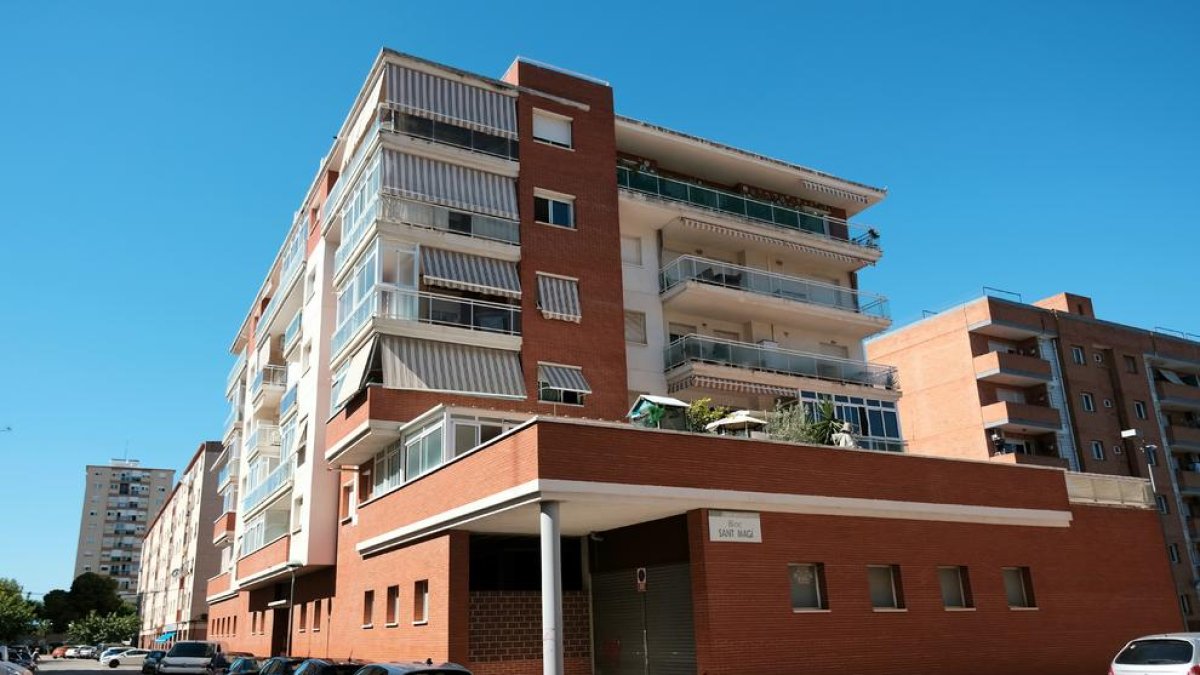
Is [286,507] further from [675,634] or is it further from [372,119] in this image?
[675,634]

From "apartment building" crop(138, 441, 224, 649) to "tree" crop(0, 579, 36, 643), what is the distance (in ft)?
36.8

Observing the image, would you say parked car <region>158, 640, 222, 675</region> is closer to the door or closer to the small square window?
the door

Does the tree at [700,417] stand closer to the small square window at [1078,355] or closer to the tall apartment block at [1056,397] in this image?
the tall apartment block at [1056,397]

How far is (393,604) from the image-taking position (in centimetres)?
2341

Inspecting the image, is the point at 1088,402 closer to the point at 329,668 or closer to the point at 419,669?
the point at 329,668

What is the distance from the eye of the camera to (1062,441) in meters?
51.0

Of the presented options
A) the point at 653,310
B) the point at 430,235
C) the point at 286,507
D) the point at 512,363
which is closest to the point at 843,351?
the point at 653,310

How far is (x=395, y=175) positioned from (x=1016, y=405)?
37356 mm

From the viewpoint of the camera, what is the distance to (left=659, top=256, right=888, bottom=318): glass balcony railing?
31.7 metres

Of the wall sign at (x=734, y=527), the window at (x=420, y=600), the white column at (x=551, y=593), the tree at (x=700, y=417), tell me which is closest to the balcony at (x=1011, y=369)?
the tree at (x=700, y=417)

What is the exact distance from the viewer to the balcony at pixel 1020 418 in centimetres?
4850

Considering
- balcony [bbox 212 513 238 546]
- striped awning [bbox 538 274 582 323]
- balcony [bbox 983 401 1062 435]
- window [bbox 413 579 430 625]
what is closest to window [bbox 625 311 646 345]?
striped awning [bbox 538 274 582 323]

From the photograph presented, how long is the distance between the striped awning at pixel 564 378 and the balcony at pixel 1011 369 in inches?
1218

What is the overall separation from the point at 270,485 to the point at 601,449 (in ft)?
74.2
